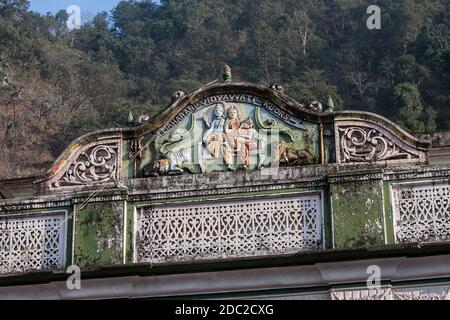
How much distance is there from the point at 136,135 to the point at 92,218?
47.4 inches

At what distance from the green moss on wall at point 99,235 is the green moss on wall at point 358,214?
259 centimetres

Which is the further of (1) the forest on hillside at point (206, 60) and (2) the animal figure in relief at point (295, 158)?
(1) the forest on hillside at point (206, 60)

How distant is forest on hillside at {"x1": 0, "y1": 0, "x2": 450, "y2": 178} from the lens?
40688mm

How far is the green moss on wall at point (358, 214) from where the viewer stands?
12703mm

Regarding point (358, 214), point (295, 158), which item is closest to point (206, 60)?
point (295, 158)

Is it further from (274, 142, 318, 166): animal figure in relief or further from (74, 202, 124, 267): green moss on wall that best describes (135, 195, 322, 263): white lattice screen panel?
(274, 142, 318, 166): animal figure in relief

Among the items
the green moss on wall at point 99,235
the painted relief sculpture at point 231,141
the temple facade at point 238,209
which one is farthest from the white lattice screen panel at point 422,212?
the green moss on wall at point 99,235

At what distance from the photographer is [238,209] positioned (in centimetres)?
1312

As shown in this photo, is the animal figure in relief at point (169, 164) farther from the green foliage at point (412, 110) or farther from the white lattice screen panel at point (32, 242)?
the green foliage at point (412, 110)

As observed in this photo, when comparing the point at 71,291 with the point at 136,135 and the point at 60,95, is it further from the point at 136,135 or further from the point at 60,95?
the point at 60,95

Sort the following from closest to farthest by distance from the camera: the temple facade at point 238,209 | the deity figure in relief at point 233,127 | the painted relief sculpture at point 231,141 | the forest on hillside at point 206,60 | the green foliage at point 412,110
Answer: the temple facade at point 238,209 < the painted relief sculpture at point 231,141 < the deity figure in relief at point 233,127 < the green foliage at point 412,110 < the forest on hillside at point 206,60

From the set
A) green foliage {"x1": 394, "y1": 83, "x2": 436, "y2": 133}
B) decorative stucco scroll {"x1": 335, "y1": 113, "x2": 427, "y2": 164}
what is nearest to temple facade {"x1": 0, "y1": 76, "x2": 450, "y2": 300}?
decorative stucco scroll {"x1": 335, "y1": 113, "x2": 427, "y2": 164}
